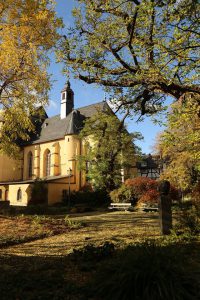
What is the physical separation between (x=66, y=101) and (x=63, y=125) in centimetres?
470

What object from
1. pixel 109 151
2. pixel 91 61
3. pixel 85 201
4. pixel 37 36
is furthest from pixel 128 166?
pixel 91 61

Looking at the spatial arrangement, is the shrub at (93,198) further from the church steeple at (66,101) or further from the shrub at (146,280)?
the shrub at (146,280)

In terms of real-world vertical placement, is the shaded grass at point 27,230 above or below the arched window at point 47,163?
below

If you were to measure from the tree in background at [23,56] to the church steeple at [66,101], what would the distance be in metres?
34.4

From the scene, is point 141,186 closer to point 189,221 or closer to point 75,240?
point 189,221

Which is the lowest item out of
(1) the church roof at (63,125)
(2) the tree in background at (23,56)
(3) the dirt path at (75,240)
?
(3) the dirt path at (75,240)

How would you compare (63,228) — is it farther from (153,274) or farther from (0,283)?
(153,274)

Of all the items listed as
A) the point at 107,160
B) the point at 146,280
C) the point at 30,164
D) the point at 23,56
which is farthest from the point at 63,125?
the point at 146,280

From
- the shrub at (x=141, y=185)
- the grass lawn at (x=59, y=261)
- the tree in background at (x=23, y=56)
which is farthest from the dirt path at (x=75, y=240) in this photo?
the shrub at (x=141, y=185)

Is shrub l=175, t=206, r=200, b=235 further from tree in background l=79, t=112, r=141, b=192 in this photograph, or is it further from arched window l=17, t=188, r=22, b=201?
arched window l=17, t=188, r=22, b=201

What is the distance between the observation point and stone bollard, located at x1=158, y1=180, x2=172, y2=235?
10977mm

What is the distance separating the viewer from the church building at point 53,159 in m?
41.6

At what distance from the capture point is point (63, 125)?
5075cm

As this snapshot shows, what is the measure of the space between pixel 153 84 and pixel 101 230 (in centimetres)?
597
